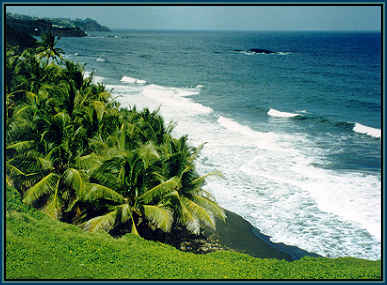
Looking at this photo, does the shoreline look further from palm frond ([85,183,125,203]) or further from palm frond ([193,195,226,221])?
palm frond ([85,183,125,203])

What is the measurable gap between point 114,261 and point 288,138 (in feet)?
63.8

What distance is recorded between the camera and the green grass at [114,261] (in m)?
8.02

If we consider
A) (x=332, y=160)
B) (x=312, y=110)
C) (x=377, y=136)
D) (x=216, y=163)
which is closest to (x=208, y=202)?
(x=216, y=163)

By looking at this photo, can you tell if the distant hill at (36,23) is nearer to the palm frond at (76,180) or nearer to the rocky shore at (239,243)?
the palm frond at (76,180)

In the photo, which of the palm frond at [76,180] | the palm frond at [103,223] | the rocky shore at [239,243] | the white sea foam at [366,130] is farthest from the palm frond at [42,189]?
the white sea foam at [366,130]

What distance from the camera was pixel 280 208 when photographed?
15.2 metres

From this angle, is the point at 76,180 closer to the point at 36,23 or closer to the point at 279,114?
the point at 36,23

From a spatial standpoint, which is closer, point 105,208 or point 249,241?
point 105,208

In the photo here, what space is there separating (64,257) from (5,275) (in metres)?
1.44

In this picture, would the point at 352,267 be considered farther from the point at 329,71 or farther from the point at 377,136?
the point at 329,71

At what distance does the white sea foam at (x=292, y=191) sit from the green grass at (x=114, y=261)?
2.91 m

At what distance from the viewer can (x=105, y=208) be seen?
11617mm

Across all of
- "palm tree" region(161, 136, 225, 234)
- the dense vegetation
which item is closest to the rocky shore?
the dense vegetation

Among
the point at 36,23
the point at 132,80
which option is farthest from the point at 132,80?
the point at 36,23
